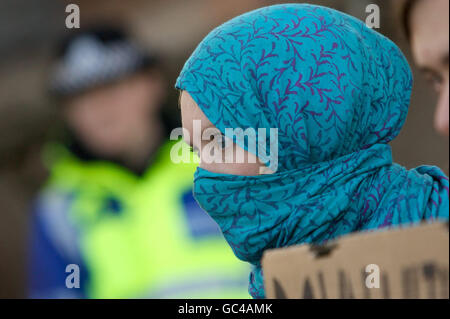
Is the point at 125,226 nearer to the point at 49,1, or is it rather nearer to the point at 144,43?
the point at 144,43

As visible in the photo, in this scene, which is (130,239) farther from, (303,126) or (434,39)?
(434,39)

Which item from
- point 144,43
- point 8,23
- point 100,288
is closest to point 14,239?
point 8,23

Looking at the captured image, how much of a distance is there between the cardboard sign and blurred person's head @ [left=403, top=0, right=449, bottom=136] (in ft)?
0.67

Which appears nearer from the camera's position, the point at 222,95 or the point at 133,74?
the point at 222,95

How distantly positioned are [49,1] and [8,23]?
1.46 ft

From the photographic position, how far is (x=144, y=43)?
16.3 ft

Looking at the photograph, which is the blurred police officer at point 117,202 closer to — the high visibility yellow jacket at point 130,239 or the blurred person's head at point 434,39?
the high visibility yellow jacket at point 130,239

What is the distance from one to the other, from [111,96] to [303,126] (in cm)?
281

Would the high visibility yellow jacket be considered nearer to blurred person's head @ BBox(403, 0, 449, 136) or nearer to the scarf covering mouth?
the scarf covering mouth

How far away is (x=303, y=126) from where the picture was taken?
166 cm

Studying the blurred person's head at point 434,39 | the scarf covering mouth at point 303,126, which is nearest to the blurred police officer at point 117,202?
the scarf covering mouth at point 303,126

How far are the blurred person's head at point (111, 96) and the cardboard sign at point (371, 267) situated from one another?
2.89m

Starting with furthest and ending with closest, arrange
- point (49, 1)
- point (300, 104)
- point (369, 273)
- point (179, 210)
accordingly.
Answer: point (49, 1), point (179, 210), point (300, 104), point (369, 273)

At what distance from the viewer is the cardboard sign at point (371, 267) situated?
1291 millimetres
